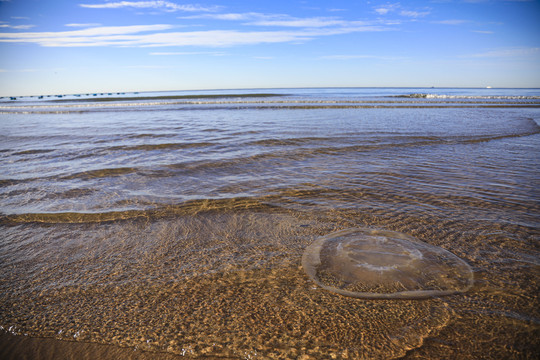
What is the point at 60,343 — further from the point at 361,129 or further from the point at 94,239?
the point at 361,129

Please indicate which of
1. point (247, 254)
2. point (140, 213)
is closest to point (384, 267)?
point (247, 254)

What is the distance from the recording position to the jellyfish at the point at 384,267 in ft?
7.75

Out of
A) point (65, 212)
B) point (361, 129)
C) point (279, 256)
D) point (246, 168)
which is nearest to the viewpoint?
point (279, 256)

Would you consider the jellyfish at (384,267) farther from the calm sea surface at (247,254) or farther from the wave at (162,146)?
the wave at (162,146)

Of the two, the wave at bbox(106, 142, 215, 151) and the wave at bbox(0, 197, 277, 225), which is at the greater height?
the wave at bbox(106, 142, 215, 151)

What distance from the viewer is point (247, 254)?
2.99 m

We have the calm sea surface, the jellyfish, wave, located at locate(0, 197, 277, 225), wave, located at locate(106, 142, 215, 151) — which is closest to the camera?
the calm sea surface

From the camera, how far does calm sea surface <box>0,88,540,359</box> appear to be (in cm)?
189

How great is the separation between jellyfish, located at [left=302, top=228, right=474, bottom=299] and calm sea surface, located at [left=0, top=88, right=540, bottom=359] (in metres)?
0.12

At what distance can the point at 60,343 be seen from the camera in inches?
75.0

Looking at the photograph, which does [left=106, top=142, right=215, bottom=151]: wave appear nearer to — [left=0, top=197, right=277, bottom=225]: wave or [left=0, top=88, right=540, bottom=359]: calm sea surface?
[left=0, top=88, right=540, bottom=359]: calm sea surface

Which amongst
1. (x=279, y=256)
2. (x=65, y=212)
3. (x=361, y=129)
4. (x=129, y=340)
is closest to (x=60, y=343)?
(x=129, y=340)

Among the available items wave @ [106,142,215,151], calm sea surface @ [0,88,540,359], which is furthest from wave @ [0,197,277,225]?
wave @ [106,142,215,151]

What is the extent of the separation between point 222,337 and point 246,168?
Result: 495 centimetres
